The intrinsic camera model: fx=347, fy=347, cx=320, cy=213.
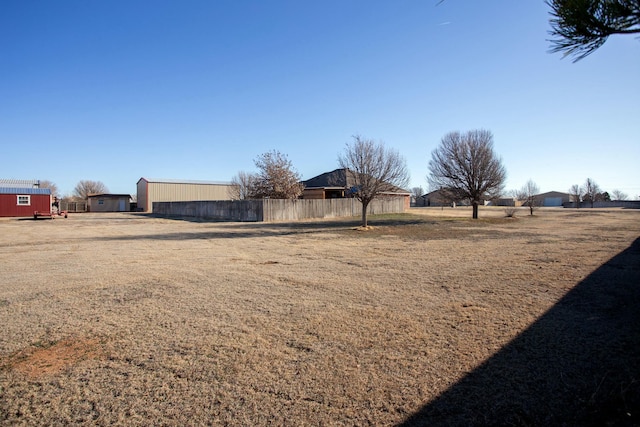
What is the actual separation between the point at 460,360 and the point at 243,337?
249 cm

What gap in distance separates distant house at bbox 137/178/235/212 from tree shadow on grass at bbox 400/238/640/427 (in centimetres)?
4963

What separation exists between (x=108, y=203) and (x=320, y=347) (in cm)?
5875

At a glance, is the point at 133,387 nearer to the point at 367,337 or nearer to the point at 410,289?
the point at 367,337

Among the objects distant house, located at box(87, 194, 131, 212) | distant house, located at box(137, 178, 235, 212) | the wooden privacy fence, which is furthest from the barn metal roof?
distant house, located at box(87, 194, 131, 212)

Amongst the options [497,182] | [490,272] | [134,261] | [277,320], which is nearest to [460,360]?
[277,320]

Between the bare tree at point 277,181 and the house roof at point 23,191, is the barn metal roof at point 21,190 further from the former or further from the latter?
the bare tree at point 277,181

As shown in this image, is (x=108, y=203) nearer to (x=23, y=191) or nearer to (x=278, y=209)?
(x=23, y=191)

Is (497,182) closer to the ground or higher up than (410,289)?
higher up

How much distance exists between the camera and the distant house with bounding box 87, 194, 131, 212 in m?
52.3

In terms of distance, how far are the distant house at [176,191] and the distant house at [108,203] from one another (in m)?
2.06

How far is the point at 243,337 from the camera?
14.0ft

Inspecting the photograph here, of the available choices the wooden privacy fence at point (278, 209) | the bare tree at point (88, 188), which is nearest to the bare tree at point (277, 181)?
the wooden privacy fence at point (278, 209)

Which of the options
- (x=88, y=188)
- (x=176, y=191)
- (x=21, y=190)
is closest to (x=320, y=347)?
(x=21, y=190)

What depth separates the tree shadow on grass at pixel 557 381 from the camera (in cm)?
268
